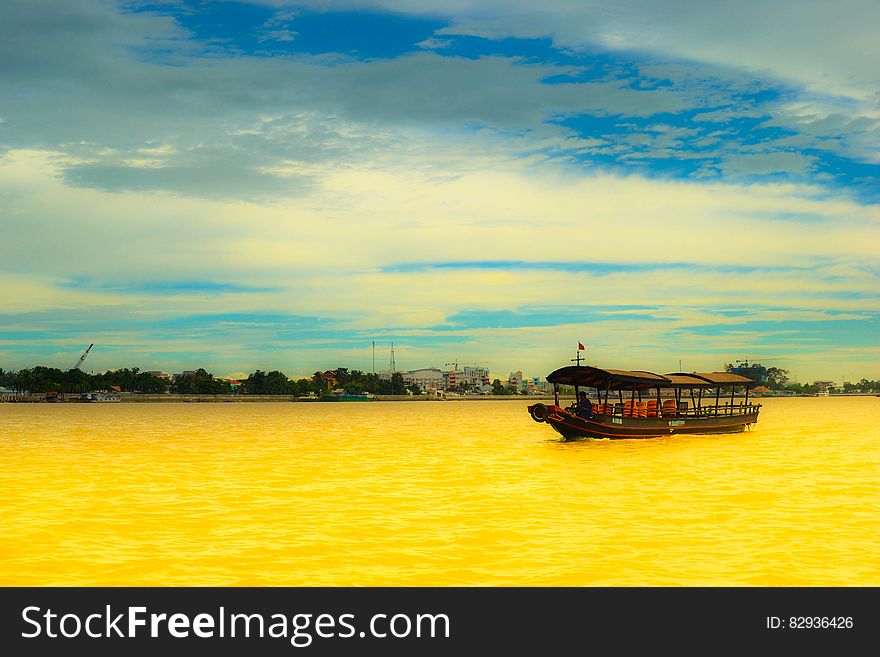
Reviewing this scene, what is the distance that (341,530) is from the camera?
1858cm

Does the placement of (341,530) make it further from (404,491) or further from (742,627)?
(742,627)

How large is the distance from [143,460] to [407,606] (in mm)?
29830

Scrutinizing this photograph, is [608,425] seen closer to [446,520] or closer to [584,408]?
[584,408]

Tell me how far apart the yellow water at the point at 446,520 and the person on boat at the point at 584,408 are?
4.39 m

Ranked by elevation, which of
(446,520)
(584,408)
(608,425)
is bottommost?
(446,520)

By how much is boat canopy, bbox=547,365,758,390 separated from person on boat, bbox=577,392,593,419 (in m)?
0.72

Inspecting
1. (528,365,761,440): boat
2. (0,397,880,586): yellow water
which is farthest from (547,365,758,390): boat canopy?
(0,397,880,586): yellow water

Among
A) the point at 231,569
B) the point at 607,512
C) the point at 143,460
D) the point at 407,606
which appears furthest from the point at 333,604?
the point at 143,460

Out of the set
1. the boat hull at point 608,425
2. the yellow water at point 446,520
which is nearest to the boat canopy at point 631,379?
the boat hull at point 608,425

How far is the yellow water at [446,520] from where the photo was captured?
1444 cm

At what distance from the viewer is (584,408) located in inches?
1683

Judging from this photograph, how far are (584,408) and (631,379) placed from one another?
2769mm

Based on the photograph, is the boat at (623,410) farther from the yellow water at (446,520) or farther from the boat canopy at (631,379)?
the yellow water at (446,520)

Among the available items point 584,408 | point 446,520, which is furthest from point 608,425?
point 446,520
